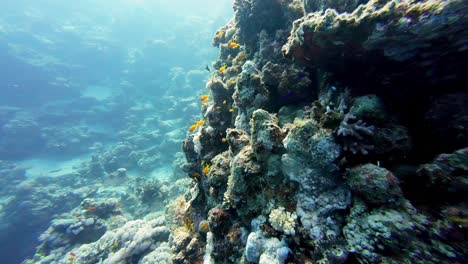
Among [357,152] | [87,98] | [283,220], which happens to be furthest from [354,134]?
[87,98]

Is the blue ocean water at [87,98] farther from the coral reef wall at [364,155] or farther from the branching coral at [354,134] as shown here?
the branching coral at [354,134]

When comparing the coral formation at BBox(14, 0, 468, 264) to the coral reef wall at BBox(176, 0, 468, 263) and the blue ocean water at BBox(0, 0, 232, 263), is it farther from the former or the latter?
the blue ocean water at BBox(0, 0, 232, 263)

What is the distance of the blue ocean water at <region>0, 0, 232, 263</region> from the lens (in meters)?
18.6

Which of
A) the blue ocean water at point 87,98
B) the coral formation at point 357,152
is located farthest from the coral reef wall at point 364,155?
the blue ocean water at point 87,98

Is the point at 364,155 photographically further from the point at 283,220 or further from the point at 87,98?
the point at 87,98

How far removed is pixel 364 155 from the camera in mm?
3262

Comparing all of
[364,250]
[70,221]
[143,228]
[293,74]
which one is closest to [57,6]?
[70,221]

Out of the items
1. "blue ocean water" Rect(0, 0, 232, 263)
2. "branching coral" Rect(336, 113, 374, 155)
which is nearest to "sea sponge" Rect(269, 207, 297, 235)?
"branching coral" Rect(336, 113, 374, 155)

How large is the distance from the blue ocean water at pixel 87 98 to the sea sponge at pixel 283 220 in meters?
13.5

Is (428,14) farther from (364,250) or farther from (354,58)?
(364,250)

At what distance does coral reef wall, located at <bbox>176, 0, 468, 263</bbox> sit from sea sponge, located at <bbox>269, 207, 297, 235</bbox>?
16mm

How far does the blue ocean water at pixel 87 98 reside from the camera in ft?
61.0

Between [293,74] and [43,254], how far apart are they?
48.9ft

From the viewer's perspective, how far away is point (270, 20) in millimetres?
8164
